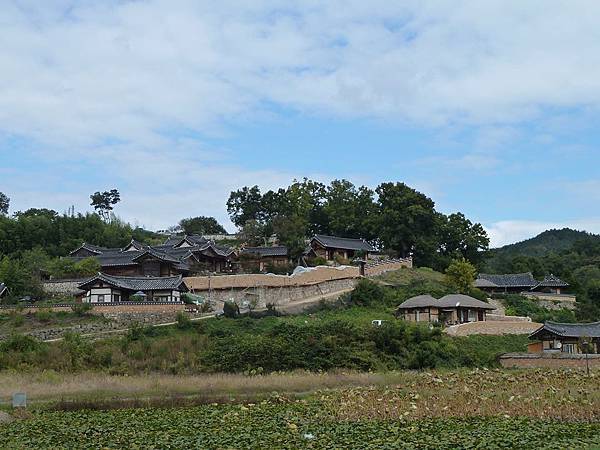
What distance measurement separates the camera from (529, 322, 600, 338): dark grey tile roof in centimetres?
3350

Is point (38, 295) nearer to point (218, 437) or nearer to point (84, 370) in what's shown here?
point (84, 370)

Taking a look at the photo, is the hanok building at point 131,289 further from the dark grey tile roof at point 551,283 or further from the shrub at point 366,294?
the dark grey tile roof at point 551,283

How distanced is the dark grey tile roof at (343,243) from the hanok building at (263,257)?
2784mm

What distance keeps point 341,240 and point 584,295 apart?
15.6 m

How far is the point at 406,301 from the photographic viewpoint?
37.7 m

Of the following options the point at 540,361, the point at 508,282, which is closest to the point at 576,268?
the point at 508,282

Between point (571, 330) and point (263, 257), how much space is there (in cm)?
1980

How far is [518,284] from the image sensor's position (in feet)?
162

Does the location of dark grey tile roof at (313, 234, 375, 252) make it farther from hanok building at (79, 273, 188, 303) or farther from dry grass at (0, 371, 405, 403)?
dry grass at (0, 371, 405, 403)

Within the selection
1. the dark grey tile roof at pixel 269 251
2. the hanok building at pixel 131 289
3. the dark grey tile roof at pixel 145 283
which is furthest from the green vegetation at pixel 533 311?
the hanok building at pixel 131 289

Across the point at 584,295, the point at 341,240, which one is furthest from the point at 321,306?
the point at 584,295

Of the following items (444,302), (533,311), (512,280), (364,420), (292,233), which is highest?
(292,233)

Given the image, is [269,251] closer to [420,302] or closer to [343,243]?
[343,243]

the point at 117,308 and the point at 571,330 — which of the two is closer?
the point at 571,330
